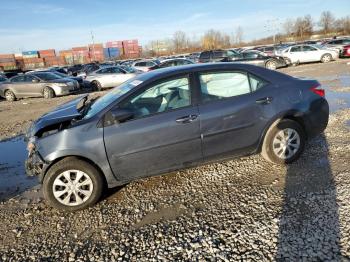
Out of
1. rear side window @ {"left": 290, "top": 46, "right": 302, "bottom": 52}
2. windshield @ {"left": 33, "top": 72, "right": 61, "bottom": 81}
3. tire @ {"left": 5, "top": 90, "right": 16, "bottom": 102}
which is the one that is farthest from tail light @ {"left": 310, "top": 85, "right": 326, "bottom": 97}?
rear side window @ {"left": 290, "top": 46, "right": 302, "bottom": 52}

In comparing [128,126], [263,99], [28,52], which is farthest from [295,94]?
[28,52]

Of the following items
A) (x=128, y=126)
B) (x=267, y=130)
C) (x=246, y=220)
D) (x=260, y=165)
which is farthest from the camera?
(x=260, y=165)

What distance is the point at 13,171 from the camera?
5.54 meters

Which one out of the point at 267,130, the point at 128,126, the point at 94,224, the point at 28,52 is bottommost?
the point at 94,224

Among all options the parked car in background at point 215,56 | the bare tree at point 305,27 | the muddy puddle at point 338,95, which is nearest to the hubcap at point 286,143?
the muddy puddle at point 338,95

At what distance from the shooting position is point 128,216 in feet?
12.0

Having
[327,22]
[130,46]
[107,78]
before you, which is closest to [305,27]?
[327,22]

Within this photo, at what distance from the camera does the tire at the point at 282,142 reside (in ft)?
14.3

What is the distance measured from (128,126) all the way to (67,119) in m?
0.89

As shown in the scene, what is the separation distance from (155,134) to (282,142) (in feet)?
6.22

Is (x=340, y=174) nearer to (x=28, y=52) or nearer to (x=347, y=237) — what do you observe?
(x=347, y=237)

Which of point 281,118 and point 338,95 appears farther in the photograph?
point 338,95

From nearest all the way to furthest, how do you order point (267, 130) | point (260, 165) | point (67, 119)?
Result: point (67, 119)
point (267, 130)
point (260, 165)

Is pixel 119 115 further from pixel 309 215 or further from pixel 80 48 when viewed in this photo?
pixel 80 48
